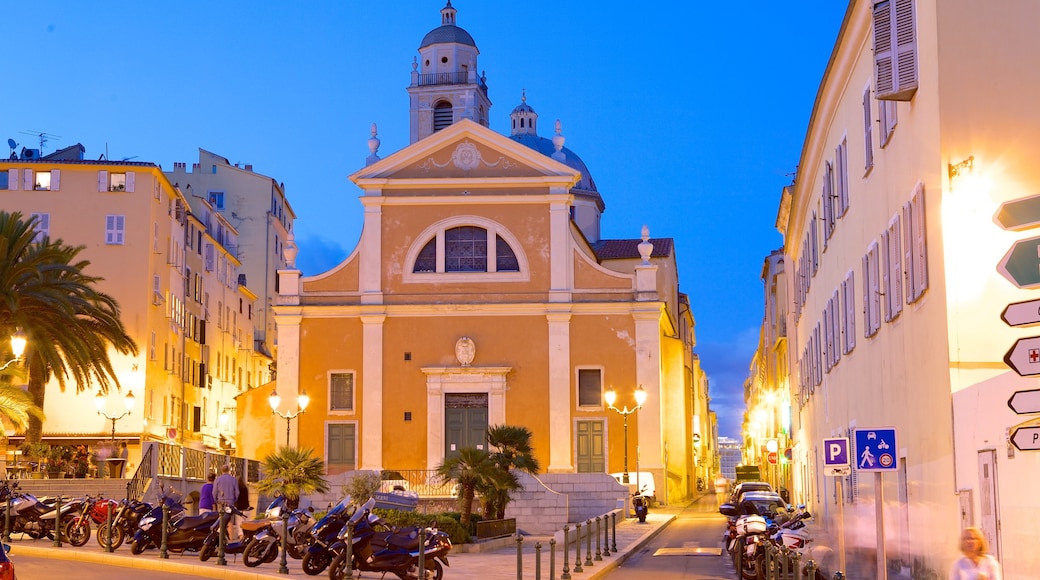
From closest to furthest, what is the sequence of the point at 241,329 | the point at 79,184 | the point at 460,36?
the point at 79,184 < the point at 241,329 < the point at 460,36

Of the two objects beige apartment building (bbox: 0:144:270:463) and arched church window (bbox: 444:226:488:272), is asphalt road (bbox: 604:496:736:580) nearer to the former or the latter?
arched church window (bbox: 444:226:488:272)

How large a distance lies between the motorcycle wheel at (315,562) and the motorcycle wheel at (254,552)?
4.84ft

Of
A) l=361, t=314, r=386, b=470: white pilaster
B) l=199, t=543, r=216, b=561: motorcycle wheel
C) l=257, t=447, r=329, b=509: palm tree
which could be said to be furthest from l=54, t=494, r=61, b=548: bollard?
l=361, t=314, r=386, b=470: white pilaster

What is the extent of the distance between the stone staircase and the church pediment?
19.8 meters

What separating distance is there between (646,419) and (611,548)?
69.2 feet

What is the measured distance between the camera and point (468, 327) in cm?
4888

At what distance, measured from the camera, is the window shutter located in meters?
15.1

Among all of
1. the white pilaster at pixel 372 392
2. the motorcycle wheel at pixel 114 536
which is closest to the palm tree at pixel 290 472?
the motorcycle wheel at pixel 114 536

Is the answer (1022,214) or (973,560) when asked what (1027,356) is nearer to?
(1022,214)

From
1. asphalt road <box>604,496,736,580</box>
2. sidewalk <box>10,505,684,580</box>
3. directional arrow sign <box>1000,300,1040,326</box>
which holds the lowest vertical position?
asphalt road <box>604,496,736,580</box>

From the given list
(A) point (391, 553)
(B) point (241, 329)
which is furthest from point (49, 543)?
(B) point (241, 329)

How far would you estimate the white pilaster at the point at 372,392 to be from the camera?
1886 inches

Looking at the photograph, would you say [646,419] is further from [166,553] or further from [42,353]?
[166,553]

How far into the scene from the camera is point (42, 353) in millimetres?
35719
